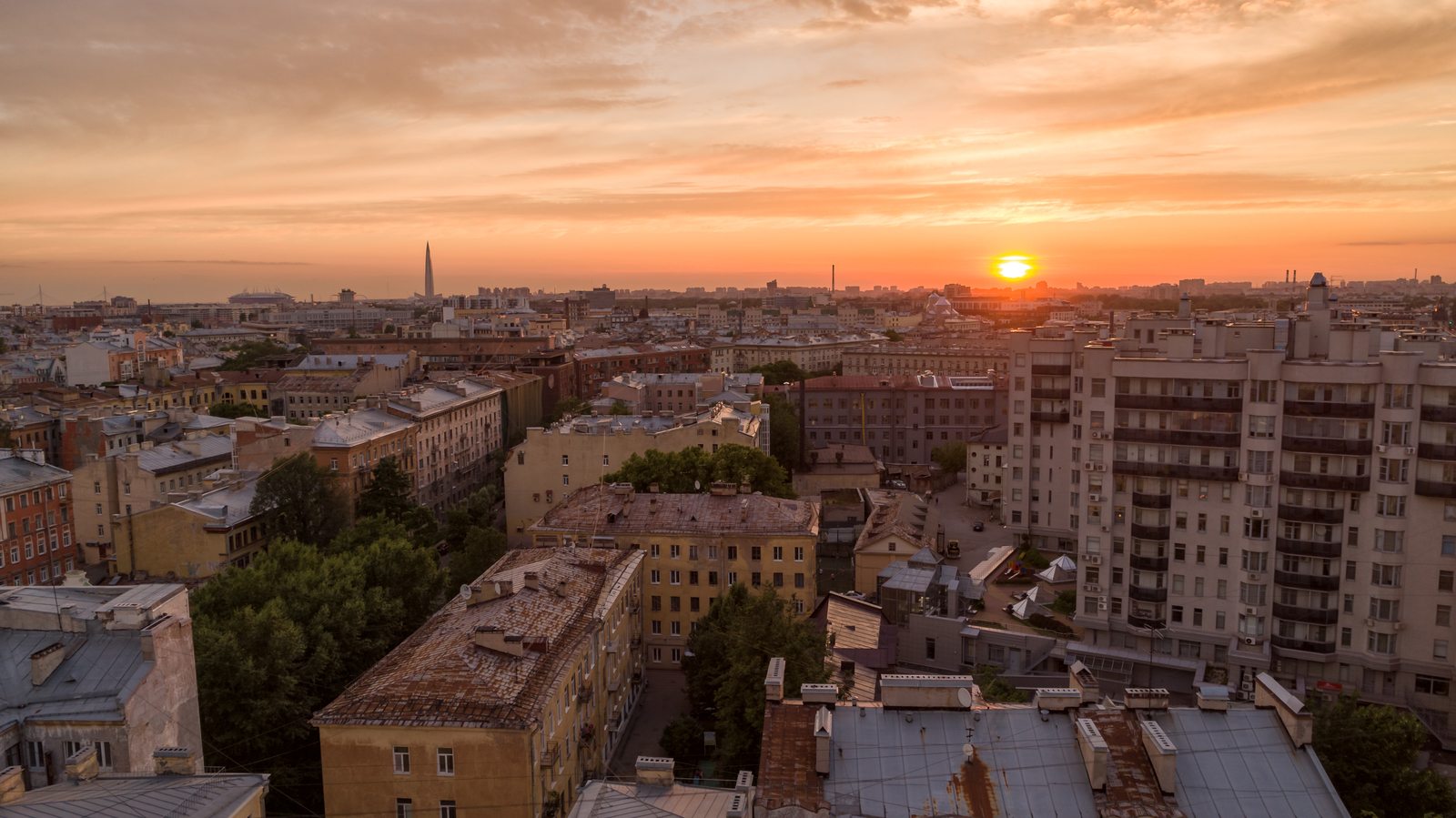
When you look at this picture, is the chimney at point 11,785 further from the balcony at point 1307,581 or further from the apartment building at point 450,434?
the apartment building at point 450,434

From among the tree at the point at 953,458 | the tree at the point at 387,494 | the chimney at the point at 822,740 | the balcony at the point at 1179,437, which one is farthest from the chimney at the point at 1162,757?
the tree at the point at 953,458

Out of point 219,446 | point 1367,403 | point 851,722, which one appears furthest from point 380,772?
point 219,446

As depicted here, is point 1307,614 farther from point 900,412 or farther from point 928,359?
point 928,359

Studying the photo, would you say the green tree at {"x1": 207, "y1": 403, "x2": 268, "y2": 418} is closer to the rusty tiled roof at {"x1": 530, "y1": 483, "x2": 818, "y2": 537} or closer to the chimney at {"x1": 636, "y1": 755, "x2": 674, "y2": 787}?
the rusty tiled roof at {"x1": 530, "y1": 483, "x2": 818, "y2": 537}

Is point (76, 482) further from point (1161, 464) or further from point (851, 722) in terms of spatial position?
point (1161, 464)

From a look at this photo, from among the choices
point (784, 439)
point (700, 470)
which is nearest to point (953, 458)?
point (784, 439)

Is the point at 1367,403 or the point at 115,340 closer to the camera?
the point at 1367,403
